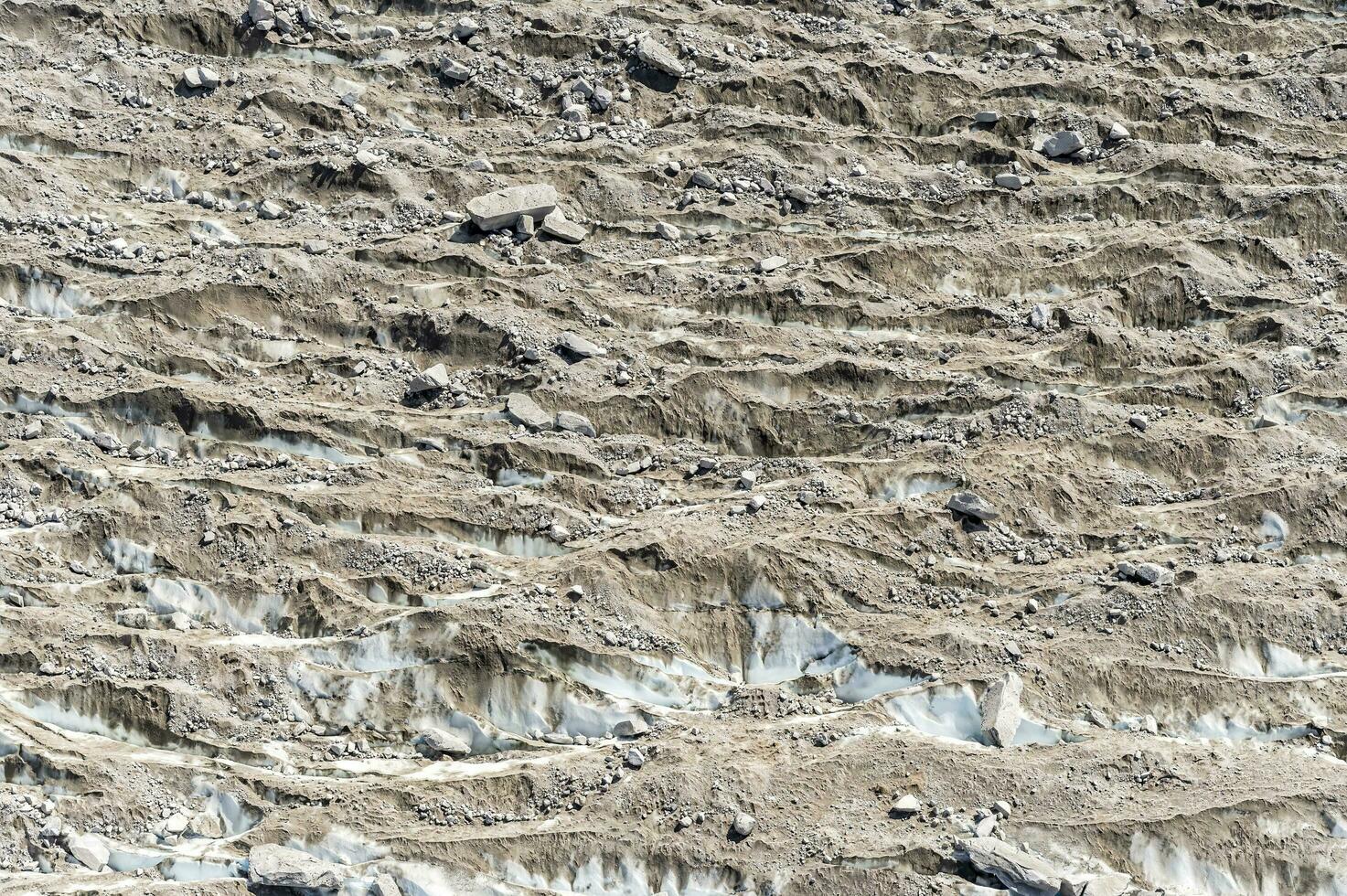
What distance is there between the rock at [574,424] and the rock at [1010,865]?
5441mm

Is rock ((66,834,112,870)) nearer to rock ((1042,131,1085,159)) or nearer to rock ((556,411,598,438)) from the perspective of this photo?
rock ((556,411,598,438))

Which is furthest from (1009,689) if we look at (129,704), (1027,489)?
(129,704)

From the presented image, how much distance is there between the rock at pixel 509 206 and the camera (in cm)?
1770

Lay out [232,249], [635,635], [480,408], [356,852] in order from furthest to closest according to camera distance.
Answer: [232,249] < [480,408] < [635,635] < [356,852]

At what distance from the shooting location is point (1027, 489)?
1540 centimetres

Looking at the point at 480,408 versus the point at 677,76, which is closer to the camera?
the point at 480,408

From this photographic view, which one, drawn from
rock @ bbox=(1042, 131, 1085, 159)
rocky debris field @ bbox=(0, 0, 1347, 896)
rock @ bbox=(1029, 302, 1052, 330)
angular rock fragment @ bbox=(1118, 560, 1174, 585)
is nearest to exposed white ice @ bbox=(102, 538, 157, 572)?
rocky debris field @ bbox=(0, 0, 1347, 896)

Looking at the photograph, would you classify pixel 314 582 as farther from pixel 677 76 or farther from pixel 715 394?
pixel 677 76

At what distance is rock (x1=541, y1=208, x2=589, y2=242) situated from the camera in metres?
17.8

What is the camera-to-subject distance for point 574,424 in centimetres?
1584

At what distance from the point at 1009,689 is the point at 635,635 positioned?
3.01m

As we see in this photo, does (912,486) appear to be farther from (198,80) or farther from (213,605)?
(198,80)

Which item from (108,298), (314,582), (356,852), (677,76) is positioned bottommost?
(356,852)

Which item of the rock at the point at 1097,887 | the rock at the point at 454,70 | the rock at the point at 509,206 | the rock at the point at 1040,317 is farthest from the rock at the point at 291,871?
the rock at the point at 454,70
